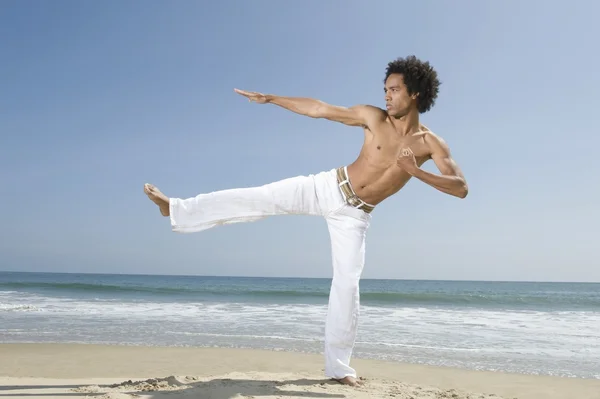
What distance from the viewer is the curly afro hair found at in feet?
13.1

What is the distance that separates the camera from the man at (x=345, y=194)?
4.07 m

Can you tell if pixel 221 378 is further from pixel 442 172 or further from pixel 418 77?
pixel 418 77

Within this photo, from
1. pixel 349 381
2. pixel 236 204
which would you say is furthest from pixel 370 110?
pixel 349 381

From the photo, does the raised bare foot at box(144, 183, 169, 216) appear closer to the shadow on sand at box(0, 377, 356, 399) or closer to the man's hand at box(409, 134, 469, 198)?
the shadow on sand at box(0, 377, 356, 399)

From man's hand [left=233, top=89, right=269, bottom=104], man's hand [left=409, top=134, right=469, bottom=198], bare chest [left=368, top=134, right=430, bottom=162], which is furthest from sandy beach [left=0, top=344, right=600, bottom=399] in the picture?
man's hand [left=233, top=89, right=269, bottom=104]

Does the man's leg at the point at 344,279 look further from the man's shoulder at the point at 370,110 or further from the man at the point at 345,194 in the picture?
the man's shoulder at the point at 370,110

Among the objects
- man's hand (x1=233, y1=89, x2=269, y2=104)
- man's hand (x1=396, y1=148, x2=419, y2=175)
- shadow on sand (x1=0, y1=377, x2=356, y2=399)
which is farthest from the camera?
man's hand (x1=233, y1=89, x2=269, y2=104)

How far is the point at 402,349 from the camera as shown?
7559 mm

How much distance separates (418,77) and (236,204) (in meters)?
1.68

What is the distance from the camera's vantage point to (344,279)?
422 centimetres

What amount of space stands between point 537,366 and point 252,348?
363 cm

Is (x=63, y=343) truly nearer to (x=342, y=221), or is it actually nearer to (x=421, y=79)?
Result: (x=342, y=221)

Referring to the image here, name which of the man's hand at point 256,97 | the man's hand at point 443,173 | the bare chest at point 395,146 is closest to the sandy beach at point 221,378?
the man's hand at point 443,173

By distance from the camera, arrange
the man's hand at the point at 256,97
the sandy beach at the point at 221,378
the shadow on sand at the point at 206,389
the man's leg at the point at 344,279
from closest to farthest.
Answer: the shadow on sand at the point at 206,389 → the sandy beach at the point at 221,378 → the man's leg at the point at 344,279 → the man's hand at the point at 256,97
